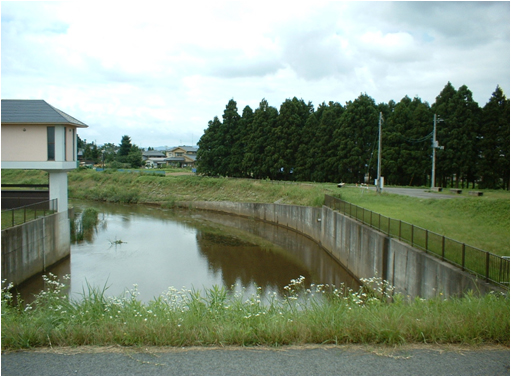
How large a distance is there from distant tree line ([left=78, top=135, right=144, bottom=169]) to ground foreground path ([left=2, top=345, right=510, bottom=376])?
265 ft

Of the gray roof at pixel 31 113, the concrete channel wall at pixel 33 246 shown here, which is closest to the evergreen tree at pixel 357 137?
the gray roof at pixel 31 113

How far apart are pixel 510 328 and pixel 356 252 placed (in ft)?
52.6

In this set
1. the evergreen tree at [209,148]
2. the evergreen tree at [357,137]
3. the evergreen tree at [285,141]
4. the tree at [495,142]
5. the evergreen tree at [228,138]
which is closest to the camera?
the tree at [495,142]

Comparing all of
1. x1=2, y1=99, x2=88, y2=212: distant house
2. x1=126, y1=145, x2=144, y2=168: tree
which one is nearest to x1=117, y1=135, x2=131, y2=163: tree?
x1=126, y1=145, x2=144, y2=168: tree

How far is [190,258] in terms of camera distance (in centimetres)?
2423

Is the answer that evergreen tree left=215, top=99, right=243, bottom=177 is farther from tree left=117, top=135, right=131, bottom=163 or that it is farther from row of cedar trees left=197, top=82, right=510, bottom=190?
tree left=117, top=135, right=131, bottom=163

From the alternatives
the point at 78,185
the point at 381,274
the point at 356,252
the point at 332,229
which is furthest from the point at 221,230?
the point at 78,185

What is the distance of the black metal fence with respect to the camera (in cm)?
1019

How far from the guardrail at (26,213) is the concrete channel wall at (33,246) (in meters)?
0.39

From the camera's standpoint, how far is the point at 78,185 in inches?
2391

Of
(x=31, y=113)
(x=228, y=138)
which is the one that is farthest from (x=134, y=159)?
(x=31, y=113)

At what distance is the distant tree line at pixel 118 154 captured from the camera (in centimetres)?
9106

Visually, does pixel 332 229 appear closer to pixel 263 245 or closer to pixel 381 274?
pixel 263 245

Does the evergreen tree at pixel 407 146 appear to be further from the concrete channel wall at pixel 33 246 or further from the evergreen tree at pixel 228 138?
the concrete channel wall at pixel 33 246
